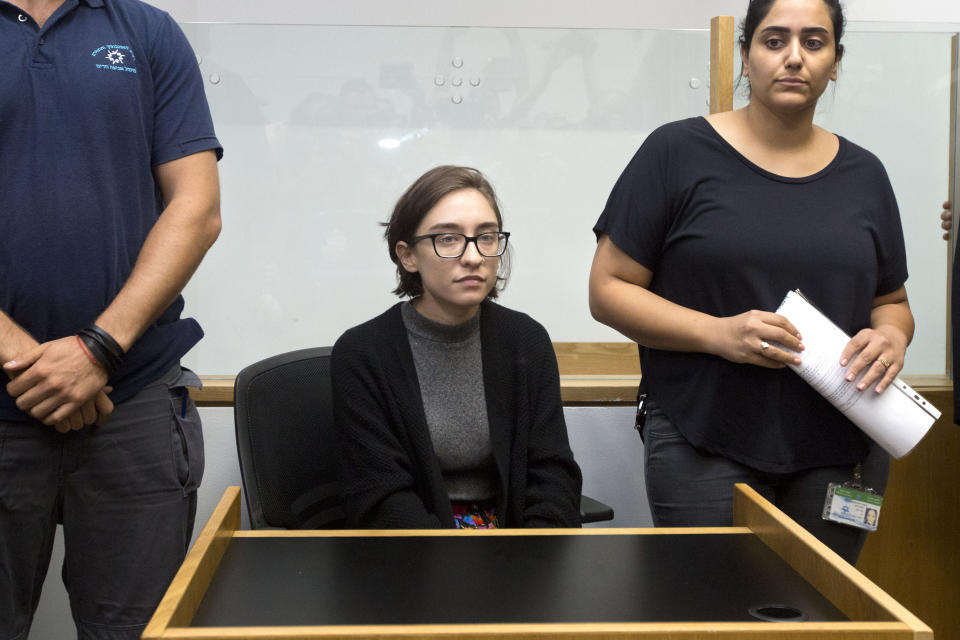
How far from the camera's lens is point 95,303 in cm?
138

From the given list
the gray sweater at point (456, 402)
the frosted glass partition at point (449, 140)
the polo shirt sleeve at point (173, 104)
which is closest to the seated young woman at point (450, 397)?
the gray sweater at point (456, 402)

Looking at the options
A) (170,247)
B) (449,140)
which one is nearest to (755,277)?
(170,247)

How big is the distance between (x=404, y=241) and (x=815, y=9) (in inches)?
32.7

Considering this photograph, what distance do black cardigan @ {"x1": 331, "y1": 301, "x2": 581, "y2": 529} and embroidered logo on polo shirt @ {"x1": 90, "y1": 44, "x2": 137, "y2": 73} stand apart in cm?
59

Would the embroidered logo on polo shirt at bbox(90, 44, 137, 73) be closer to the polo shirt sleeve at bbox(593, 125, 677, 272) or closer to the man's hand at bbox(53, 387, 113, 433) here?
the man's hand at bbox(53, 387, 113, 433)

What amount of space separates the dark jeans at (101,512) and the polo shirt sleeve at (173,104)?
0.37 meters

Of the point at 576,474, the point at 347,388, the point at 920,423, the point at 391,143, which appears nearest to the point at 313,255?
the point at 391,143

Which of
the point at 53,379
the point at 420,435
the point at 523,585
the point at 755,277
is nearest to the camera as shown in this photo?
the point at 523,585

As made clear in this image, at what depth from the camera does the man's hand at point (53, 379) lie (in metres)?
1.28

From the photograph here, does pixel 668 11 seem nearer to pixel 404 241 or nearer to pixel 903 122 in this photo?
pixel 903 122

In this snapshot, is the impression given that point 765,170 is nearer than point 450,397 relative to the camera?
Yes

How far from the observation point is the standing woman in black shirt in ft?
4.91

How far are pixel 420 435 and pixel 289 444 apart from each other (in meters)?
0.36

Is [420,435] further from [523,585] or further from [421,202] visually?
[523,585]
